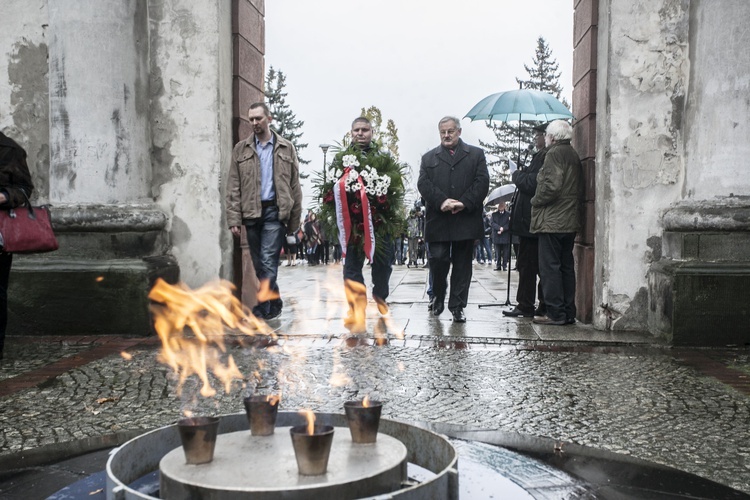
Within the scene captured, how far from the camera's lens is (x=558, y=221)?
8.12 m

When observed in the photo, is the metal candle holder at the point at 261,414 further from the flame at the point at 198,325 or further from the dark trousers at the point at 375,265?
the dark trousers at the point at 375,265

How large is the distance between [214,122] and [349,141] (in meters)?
1.41

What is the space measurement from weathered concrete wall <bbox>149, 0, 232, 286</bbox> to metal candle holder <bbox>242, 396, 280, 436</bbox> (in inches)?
233

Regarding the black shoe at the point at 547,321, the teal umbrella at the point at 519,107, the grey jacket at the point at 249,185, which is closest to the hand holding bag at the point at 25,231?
the grey jacket at the point at 249,185

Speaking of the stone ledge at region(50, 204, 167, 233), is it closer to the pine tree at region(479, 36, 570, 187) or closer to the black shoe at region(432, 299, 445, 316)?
the black shoe at region(432, 299, 445, 316)

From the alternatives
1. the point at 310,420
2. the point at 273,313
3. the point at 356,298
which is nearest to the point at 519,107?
the point at 356,298

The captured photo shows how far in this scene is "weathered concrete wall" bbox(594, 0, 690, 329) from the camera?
25.5 ft

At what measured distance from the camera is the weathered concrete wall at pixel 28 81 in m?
8.33

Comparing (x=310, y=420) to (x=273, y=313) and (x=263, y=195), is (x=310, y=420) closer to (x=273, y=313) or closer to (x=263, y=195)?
(x=263, y=195)

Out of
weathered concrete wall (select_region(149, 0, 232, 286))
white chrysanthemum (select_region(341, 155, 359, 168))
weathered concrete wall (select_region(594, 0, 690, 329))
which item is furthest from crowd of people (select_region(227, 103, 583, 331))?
weathered concrete wall (select_region(594, 0, 690, 329))

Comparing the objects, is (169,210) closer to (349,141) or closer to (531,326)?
(349,141)

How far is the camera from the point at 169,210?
8.55 meters

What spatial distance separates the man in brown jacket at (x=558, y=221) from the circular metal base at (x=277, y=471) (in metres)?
5.70

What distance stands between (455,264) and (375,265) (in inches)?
32.9
